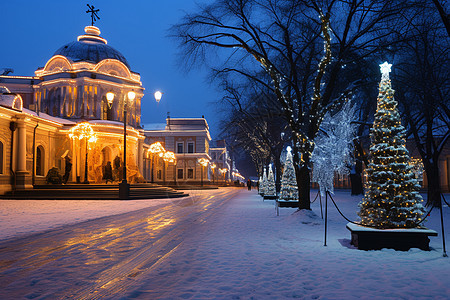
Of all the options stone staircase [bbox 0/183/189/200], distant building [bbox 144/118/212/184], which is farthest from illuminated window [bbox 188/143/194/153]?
stone staircase [bbox 0/183/189/200]

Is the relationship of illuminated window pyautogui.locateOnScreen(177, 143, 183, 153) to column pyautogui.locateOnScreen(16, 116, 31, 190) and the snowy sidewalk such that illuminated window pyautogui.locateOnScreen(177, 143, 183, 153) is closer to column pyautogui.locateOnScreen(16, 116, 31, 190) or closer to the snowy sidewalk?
column pyautogui.locateOnScreen(16, 116, 31, 190)

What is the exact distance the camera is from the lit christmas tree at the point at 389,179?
26.5 ft

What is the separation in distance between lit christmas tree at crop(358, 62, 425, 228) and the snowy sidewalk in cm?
82

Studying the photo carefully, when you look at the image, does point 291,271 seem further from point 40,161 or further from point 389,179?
→ point 40,161

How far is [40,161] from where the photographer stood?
35500 millimetres

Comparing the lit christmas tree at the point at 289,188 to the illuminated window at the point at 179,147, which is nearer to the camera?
the lit christmas tree at the point at 289,188

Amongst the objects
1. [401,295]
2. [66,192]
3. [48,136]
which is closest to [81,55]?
[48,136]

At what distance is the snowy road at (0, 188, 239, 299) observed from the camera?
491 centimetres

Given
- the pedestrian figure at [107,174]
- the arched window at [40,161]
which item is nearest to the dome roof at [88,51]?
the arched window at [40,161]

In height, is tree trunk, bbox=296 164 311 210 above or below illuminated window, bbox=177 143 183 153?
below

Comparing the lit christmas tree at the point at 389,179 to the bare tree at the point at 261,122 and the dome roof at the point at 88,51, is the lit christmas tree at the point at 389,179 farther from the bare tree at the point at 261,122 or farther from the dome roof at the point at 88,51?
the dome roof at the point at 88,51

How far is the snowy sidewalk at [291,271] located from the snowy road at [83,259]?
460 millimetres

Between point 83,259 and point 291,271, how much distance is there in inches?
151

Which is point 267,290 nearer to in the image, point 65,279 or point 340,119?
point 65,279
